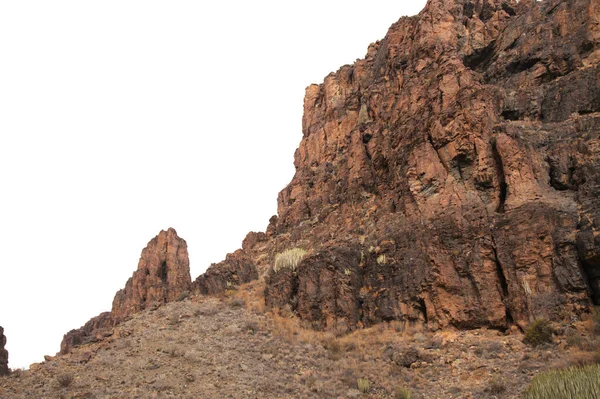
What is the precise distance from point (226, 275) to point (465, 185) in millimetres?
18404

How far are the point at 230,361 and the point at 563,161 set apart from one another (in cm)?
1796

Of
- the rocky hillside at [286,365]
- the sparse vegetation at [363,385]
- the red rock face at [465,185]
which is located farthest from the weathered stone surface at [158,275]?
the sparse vegetation at [363,385]

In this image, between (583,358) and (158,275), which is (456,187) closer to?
(583,358)

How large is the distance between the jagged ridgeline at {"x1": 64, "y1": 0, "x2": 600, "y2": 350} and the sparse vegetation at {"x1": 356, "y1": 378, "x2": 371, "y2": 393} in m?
4.36

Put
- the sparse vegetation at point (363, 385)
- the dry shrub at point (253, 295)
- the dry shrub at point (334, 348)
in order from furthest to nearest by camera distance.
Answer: the dry shrub at point (253, 295)
the dry shrub at point (334, 348)
the sparse vegetation at point (363, 385)

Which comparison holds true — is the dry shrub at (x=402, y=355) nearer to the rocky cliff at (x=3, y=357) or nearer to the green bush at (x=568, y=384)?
the green bush at (x=568, y=384)

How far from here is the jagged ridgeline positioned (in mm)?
19031

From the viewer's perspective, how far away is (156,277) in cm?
4253

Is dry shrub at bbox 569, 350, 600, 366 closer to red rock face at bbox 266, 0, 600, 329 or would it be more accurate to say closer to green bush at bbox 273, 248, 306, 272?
red rock face at bbox 266, 0, 600, 329

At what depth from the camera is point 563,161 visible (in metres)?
20.7

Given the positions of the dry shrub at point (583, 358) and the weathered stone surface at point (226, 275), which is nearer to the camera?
the dry shrub at point (583, 358)

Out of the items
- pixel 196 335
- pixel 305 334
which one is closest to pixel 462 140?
pixel 305 334

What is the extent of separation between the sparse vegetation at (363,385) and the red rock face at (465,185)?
4.65 m

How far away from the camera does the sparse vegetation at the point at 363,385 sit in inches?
718
